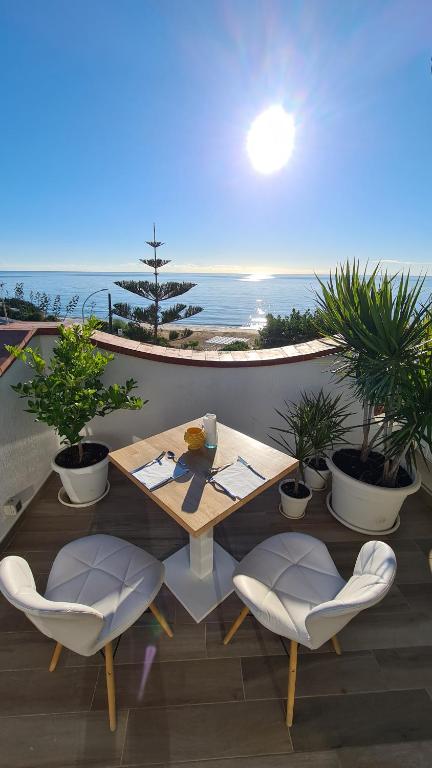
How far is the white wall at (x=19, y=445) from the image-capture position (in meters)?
1.63

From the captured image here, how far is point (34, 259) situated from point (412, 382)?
183 feet

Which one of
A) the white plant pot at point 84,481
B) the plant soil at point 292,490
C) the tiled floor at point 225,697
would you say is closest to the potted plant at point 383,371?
the plant soil at point 292,490

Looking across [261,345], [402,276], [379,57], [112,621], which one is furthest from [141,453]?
[261,345]

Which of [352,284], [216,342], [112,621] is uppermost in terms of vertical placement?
[352,284]

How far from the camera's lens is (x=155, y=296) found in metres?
12.5

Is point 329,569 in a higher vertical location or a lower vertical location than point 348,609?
lower

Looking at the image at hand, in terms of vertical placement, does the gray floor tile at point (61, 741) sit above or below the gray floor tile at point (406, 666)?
below

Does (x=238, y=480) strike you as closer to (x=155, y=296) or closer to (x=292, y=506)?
(x=292, y=506)

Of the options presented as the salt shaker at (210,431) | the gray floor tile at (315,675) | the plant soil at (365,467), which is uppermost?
the salt shaker at (210,431)

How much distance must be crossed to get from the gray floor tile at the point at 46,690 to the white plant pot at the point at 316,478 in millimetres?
1593

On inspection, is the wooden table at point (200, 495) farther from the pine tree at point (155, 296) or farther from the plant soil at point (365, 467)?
the pine tree at point (155, 296)

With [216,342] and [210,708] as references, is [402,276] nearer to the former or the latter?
[210,708]

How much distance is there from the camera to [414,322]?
138cm

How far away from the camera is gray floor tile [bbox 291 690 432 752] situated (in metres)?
0.94
